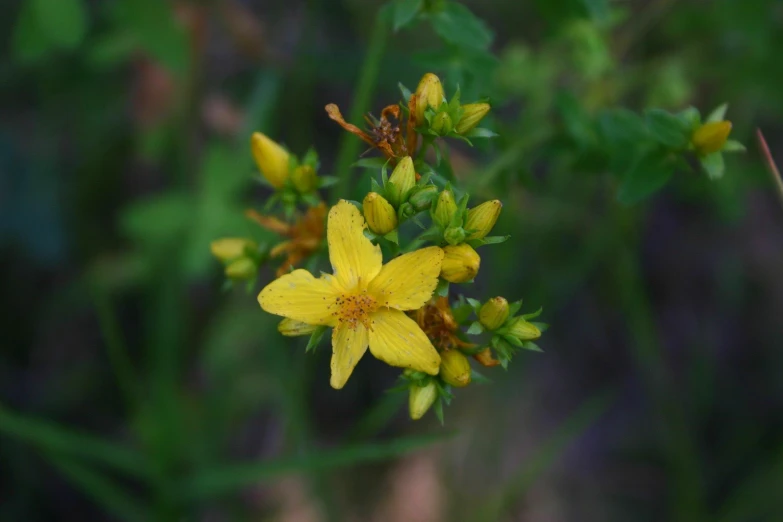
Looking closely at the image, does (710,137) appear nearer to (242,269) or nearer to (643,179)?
(643,179)

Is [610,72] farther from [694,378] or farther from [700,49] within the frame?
[694,378]

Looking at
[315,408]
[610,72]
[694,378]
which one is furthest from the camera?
[315,408]

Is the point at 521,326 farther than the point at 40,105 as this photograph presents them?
No

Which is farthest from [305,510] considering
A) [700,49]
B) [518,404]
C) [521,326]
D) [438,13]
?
[700,49]

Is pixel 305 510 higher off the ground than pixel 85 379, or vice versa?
pixel 85 379

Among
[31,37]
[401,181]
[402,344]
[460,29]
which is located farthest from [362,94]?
[31,37]
